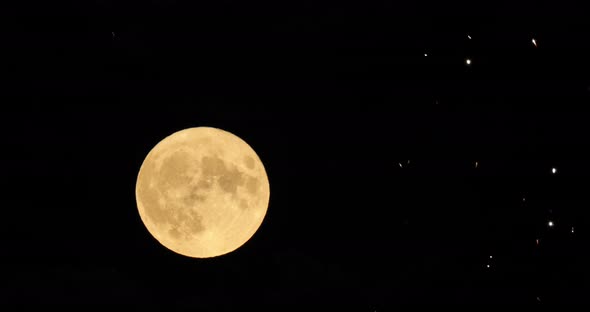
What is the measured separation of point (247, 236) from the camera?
4301 millimetres

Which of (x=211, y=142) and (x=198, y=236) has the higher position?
(x=211, y=142)

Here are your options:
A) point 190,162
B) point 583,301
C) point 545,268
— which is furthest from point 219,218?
point 583,301

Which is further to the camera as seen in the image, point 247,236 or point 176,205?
point 247,236

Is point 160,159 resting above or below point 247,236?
above

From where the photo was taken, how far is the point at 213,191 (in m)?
3.96

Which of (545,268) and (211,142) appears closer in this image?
(211,142)

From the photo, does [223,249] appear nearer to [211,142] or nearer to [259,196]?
[259,196]

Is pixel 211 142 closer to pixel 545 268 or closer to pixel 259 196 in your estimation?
pixel 259 196

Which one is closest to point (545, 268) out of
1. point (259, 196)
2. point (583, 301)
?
point (583, 301)

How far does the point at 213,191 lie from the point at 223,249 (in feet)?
1.81

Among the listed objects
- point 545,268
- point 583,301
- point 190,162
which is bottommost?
point 583,301

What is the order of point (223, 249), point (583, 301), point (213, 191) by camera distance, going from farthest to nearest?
point (583, 301), point (223, 249), point (213, 191)

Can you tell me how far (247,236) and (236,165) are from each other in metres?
0.61

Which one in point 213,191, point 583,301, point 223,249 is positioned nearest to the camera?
point 213,191
